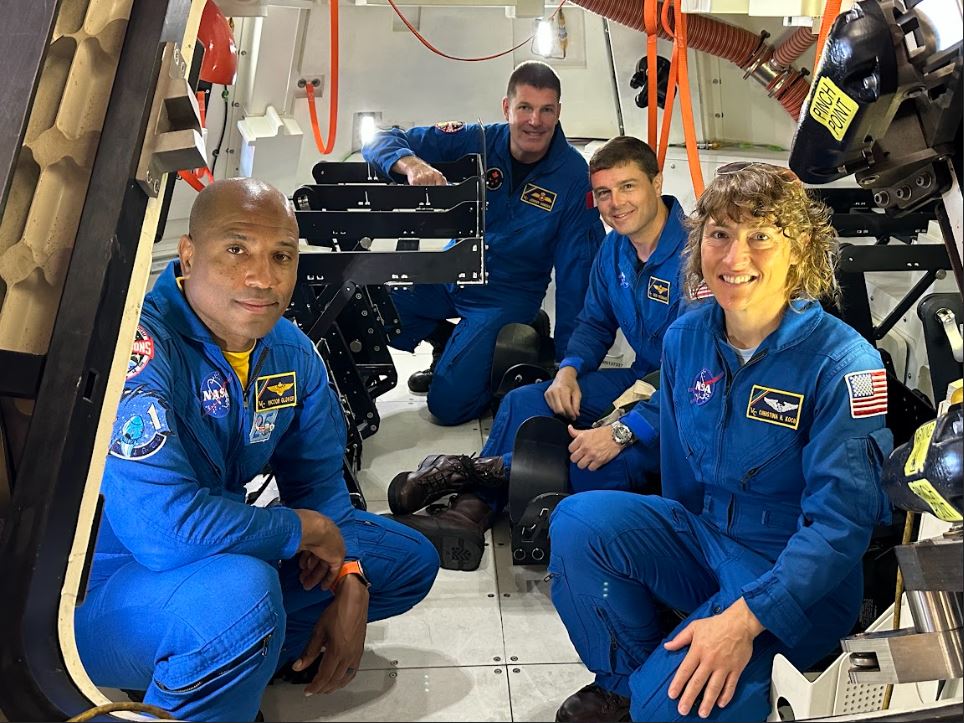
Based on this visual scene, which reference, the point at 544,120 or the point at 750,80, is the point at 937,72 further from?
the point at 750,80

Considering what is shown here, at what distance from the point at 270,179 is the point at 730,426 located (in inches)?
142

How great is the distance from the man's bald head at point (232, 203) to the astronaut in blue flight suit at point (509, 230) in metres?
1.83

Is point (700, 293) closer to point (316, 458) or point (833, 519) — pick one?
point (833, 519)

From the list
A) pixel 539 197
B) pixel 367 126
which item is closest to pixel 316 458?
pixel 539 197

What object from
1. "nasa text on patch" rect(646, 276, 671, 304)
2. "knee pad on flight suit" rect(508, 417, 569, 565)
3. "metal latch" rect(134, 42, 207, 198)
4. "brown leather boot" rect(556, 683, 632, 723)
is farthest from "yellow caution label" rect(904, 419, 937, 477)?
"nasa text on patch" rect(646, 276, 671, 304)

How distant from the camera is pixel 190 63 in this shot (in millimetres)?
1622

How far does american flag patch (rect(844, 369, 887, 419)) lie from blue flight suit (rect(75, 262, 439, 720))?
1280 millimetres

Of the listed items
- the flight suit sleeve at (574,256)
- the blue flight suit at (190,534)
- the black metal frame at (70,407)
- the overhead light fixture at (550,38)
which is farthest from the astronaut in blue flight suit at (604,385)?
the overhead light fixture at (550,38)

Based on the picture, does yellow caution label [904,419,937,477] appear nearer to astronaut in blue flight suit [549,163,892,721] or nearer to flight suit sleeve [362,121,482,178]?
astronaut in blue flight suit [549,163,892,721]

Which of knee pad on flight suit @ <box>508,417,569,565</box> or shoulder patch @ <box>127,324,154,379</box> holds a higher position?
shoulder patch @ <box>127,324,154,379</box>

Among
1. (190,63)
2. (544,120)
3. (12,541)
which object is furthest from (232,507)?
(544,120)

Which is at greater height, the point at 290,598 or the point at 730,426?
the point at 730,426

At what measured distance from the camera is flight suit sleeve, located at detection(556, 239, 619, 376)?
380 centimetres

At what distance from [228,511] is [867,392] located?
4.65 ft
